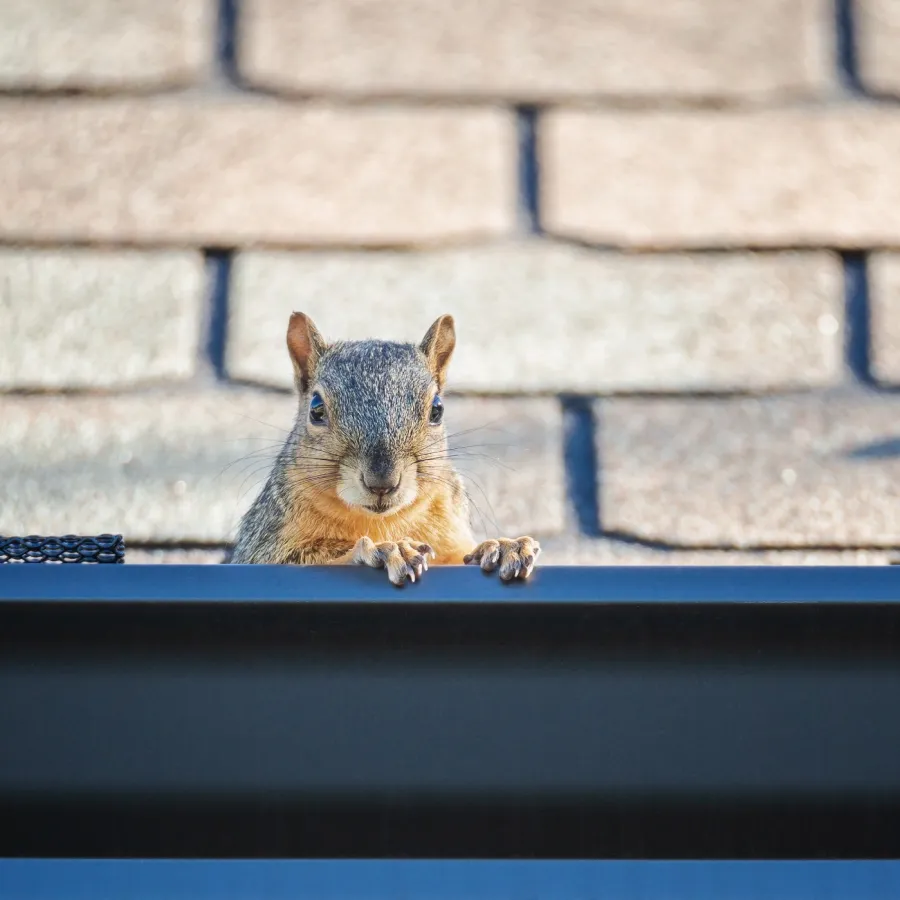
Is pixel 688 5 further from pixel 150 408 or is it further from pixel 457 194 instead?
pixel 150 408

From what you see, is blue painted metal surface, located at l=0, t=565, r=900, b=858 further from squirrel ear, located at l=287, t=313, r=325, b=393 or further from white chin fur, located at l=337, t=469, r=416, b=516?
squirrel ear, located at l=287, t=313, r=325, b=393

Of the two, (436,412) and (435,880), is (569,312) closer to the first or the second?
(436,412)

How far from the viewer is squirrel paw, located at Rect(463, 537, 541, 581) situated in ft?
2.60

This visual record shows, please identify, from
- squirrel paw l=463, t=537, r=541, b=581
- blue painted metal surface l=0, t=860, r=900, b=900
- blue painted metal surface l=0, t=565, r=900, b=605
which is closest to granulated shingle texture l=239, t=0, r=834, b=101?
squirrel paw l=463, t=537, r=541, b=581

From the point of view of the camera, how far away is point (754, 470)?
1478 mm

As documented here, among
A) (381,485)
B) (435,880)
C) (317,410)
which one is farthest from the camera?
(317,410)

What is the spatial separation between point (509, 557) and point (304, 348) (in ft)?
1.77

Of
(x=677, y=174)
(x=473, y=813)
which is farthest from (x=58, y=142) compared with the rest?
(x=473, y=813)

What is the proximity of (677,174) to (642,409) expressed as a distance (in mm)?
309

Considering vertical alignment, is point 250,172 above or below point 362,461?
above

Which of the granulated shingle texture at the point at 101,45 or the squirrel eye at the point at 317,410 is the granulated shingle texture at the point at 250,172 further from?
the squirrel eye at the point at 317,410

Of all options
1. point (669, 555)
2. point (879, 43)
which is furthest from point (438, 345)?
point (879, 43)

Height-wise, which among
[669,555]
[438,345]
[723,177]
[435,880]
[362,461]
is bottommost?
[435,880]

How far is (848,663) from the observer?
2.48ft
